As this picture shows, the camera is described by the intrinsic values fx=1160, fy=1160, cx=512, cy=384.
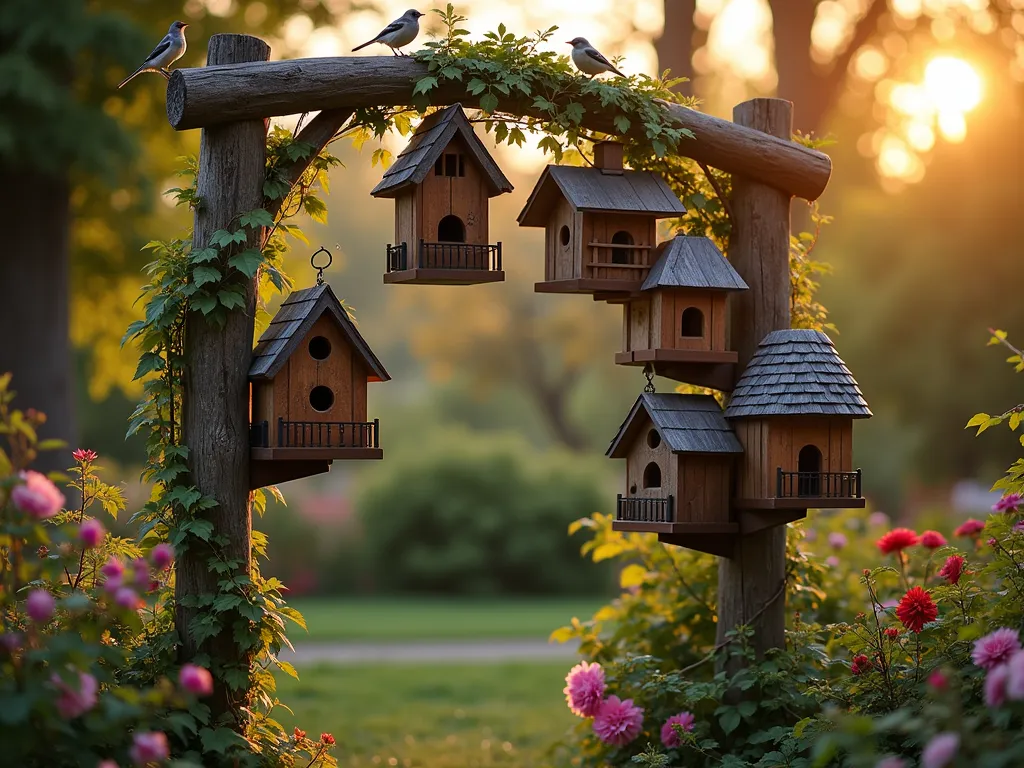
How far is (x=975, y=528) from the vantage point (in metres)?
6.88

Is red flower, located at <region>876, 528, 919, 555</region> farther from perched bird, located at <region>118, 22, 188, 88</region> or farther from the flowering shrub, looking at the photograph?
perched bird, located at <region>118, 22, 188, 88</region>

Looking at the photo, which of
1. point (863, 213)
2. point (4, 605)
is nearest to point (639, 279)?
point (4, 605)

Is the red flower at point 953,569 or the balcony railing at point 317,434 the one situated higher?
the balcony railing at point 317,434

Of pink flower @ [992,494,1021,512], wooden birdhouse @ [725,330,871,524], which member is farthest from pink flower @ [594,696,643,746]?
pink flower @ [992,494,1021,512]

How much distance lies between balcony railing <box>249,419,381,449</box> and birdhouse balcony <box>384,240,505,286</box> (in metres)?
0.74

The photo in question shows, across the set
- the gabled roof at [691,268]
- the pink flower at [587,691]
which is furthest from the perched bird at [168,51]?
the pink flower at [587,691]

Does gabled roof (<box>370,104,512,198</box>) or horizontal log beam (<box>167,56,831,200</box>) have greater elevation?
horizontal log beam (<box>167,56,831,200</box>)

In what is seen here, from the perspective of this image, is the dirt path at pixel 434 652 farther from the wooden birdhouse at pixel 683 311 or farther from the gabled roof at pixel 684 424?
the wooden birdhouse at pixel 683 311

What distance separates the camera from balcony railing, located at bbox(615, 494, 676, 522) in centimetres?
599

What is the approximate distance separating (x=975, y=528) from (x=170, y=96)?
5.09 metres

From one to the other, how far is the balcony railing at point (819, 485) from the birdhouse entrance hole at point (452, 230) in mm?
2010

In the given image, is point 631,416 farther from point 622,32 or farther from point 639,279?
point 622,32

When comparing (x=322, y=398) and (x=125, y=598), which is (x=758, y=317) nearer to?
(x=322, y=398)

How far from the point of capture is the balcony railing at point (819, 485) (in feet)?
19.5
